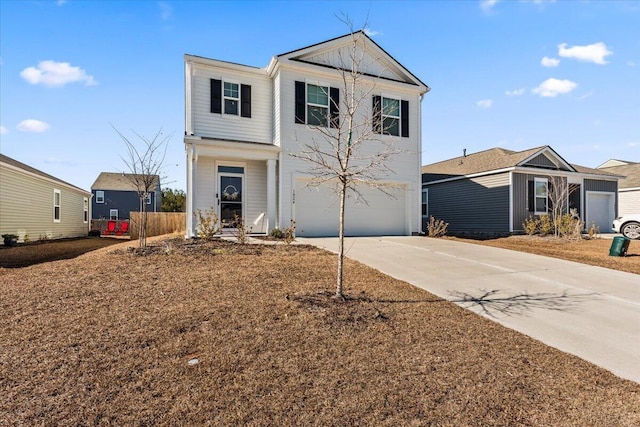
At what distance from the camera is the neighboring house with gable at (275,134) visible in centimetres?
1159

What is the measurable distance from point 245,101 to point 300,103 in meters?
2.11

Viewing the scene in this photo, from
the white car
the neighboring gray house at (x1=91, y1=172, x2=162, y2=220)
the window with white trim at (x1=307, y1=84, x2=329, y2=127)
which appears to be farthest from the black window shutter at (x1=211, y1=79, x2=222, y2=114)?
the neighboring gray house at (x1=91, y1=172, x2=162, y2=220)

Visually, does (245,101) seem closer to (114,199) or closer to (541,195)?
(541,195)

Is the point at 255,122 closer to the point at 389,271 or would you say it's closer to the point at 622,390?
the point at 389,271

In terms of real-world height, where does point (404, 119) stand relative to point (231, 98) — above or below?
below

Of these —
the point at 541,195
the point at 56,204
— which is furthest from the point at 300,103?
the point at 56,204

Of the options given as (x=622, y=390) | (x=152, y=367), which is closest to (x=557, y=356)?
(x=622, y=390)

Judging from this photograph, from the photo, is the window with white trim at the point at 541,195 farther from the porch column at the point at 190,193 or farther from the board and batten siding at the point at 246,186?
the porch column at the point at 190,193

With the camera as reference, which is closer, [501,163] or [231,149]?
[231,149]

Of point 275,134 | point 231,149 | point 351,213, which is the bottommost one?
point 351,213

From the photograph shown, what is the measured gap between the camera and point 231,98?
12.1 metres

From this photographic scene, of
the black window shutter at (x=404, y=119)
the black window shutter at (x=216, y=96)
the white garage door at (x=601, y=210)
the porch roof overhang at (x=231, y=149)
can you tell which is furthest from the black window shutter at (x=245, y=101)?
the white garage door at (x=601, y=210)

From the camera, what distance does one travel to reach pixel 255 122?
491 inches

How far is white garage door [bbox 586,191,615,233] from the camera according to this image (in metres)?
18.9
